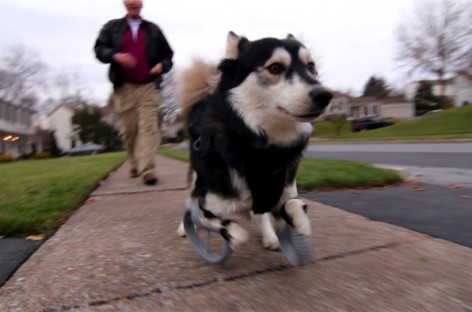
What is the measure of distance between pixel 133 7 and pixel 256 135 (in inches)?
144

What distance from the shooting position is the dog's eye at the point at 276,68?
8.00 feet

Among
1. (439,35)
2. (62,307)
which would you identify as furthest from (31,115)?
(62,307)

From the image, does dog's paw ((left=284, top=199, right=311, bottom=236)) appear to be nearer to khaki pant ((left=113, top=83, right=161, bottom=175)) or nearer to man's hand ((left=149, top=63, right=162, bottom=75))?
khaki pant ((left=113, top=83, right=161, bottom=175))

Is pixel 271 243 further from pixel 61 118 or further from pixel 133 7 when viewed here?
pixel 61 118

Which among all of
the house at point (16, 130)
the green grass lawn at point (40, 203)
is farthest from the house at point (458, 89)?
the green grass lawn at point (40, 203)

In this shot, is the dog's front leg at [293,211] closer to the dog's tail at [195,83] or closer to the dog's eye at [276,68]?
the dog's eye at [276,68]

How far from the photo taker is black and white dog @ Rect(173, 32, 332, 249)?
241 centimetres

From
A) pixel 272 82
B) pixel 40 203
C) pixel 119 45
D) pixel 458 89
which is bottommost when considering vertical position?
pixel 40 203

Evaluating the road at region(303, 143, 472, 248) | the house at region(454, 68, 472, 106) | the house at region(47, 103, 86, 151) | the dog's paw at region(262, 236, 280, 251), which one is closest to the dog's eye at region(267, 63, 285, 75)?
the road at region(303, 143, 472, 248)

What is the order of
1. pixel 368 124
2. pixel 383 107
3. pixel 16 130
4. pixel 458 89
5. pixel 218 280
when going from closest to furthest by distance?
pixel 218 280 → pixel 368 124 → pixel 16 130 → pixel 458 89 → pixel 383 107

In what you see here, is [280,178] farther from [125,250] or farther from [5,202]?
[5,202]

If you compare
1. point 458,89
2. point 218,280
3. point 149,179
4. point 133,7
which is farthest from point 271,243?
point 458,89

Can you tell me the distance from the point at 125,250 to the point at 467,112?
111 ft

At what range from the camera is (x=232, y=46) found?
2.63 meters
